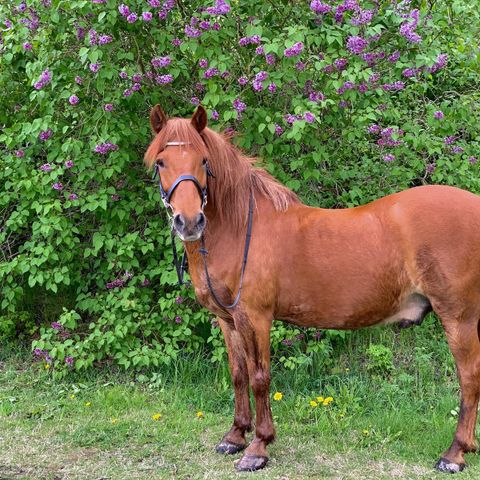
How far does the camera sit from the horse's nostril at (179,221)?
3160 millimetres

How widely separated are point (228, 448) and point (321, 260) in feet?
4.54

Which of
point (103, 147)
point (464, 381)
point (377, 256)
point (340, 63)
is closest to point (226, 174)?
point (377, 256)

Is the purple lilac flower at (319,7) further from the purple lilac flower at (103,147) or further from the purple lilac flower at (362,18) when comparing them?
the purple lilac flower at (103,147)

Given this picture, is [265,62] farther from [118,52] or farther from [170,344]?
[170,344]

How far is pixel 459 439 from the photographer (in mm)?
3596

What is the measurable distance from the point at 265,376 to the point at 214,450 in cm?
70

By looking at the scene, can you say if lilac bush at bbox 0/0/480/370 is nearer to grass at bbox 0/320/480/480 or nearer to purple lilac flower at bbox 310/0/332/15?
purple lilac flower at bbox 310/0/332/15

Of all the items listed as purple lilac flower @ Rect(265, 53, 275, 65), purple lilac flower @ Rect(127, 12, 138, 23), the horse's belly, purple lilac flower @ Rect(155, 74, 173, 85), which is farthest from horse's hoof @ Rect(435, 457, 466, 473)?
purple lilac flower @ Rect(127, 12, 138, 23)

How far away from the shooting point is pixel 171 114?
4.93 metres

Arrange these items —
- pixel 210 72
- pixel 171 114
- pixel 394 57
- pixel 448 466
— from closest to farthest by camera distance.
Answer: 1. pixel 448 466
2. pixel 210 72
3. pixel 394 57
4. pixel 171 114

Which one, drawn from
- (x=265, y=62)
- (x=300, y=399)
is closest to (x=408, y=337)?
(x=300, y=399)

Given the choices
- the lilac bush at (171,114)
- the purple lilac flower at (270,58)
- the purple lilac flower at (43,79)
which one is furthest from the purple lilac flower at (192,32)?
the purple lilac flower at (43,79)

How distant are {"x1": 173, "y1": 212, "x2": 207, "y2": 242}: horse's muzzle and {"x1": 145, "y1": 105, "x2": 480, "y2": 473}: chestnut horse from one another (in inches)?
8.4

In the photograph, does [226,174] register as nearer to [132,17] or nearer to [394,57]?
[132,17]
